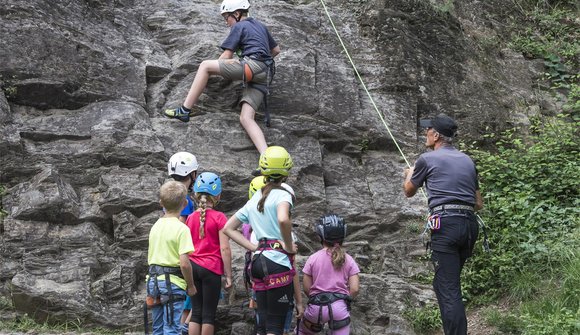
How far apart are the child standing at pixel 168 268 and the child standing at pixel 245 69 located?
3.06m

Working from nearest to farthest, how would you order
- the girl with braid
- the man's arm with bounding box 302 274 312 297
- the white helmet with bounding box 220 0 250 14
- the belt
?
the belt, the girl with braid, the man's arm with bounding box 302 274 312 297, the white helmet with bounding box 220 0 250 14

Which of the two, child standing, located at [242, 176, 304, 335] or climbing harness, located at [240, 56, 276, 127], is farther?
climbing harness, located at [240, 56, 276, 127]

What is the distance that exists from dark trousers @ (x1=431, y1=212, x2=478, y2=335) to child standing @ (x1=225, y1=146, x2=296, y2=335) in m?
1.33

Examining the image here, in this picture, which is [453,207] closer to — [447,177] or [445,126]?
[447,177]

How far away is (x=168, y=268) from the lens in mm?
6977

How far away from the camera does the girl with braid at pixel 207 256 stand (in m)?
7.28

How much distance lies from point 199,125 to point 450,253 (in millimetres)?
4328

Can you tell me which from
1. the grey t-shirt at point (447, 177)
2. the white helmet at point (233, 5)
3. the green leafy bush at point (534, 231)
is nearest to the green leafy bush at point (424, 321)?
the green leafy bush at point (534, 231)

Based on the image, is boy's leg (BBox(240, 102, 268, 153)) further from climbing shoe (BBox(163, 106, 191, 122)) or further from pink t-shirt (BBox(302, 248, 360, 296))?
pink t-shirt (BBox(302, 248, 360, 296))

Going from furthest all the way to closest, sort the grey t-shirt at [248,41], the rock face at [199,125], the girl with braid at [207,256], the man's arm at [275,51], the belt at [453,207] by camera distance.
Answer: the man's arm at [275,51] → the grey t-shirt at [248,41] → the rock face at [199,125] → the girl with braid at [207,256] → the belt at [453,207]

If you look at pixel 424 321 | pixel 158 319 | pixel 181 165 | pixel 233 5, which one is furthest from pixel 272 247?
pixel 233 5

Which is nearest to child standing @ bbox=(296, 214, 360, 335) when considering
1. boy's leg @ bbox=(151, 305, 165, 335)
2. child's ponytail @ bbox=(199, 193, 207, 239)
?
child's ponytail @ bbox=(199, 193, 207, 239)

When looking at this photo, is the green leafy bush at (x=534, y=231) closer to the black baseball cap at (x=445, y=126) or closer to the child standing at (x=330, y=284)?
the child standing at (x=330, y=284)

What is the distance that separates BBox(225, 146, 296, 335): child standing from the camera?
6.86 metres
